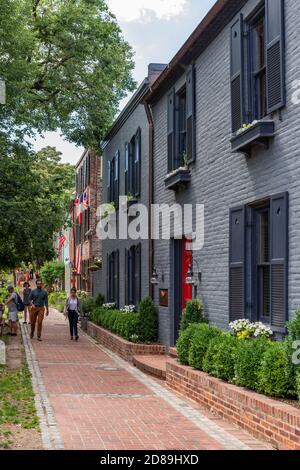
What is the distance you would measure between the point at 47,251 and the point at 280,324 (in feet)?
45.2

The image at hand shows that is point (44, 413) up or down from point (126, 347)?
down

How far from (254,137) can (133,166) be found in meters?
11.2

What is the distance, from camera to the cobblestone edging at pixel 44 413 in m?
8.20

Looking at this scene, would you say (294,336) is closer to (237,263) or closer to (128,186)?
(237,263)

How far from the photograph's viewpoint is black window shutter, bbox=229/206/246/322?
11.6 m

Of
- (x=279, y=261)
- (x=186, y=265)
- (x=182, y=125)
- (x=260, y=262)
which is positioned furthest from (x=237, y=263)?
(x=182, y=125)

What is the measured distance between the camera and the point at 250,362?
9.36 m

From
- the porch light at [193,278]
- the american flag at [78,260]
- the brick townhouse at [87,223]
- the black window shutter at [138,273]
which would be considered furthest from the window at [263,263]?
the american flag at [78,260]

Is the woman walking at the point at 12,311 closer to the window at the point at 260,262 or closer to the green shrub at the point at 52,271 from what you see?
the window at the point at 260,262

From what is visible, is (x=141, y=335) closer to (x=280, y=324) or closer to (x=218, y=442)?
(x=280, y=324)

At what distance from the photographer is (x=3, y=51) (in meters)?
19.1

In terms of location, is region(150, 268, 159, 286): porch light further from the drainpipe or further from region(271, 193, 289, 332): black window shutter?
region(271, 193, 289, 332): black window shutter

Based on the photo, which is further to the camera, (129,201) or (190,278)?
(129,201)

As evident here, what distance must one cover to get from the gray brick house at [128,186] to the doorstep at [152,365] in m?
3.07
